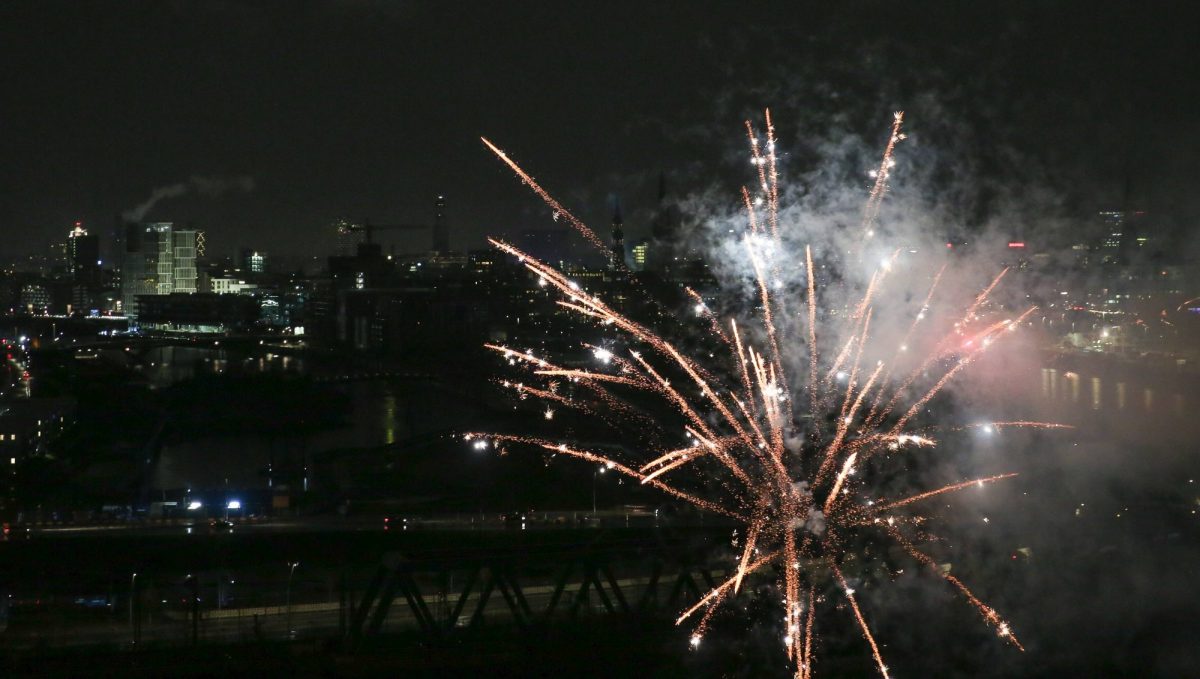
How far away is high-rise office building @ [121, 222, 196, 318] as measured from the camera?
49625 mm

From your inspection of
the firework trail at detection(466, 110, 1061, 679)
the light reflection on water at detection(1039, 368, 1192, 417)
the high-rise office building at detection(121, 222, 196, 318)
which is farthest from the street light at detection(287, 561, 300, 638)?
the high-rise office building at detection(121, 222, 196, 318)

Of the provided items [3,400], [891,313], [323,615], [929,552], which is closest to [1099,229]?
[891,313]

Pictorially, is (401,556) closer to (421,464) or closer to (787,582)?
(787,582)

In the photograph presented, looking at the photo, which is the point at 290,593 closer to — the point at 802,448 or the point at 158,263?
the point at 802,448

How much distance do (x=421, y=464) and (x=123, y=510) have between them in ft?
14.1

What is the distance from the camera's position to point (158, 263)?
5078 cm

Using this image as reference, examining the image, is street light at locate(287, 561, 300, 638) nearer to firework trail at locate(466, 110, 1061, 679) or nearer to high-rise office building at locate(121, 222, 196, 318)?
firework trail at locate(466, 110, 1061, 679)

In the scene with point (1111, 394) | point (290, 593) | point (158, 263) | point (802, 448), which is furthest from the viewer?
point (158, 263)

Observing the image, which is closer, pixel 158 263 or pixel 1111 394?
pixel 1111 394

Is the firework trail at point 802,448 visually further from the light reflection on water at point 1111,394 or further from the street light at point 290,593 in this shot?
the light reflection on water at point 1111,394

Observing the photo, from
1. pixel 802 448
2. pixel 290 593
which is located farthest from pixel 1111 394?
pixel 290 593

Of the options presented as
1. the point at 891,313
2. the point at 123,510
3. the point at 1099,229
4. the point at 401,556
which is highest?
the point at 1099,229

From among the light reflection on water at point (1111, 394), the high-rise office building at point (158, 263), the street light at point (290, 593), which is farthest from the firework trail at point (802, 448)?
the high-rise office building at point (158, 263)

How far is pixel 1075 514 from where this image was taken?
18.7ft
